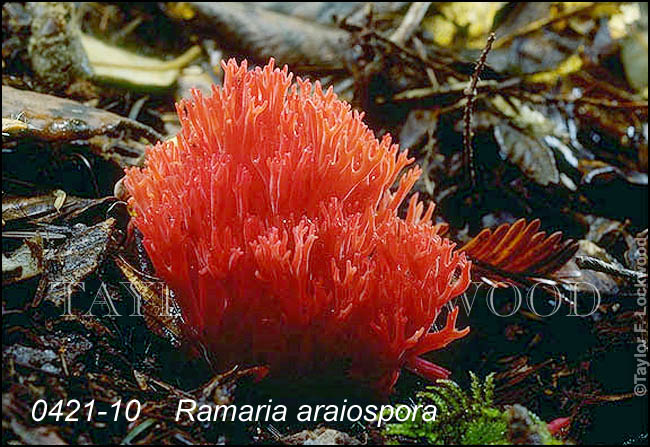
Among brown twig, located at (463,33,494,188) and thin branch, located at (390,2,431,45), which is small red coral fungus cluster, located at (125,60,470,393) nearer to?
brown twig, located at (463,33,494,188)

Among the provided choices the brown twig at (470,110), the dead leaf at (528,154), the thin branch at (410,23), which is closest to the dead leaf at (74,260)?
the brown twig at (470,110)

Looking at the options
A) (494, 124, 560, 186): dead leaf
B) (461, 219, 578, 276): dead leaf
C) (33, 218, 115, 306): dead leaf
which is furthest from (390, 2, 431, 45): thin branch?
(33, 218, 115, 306): dead leaf

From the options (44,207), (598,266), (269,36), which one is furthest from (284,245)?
(269,36)

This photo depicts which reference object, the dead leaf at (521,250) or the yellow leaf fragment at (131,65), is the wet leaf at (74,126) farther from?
the dead leaf at (521,250)

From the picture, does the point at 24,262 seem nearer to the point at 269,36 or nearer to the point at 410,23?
the point at 269,36

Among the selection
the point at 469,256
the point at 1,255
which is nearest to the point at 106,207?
the point at 1,255
